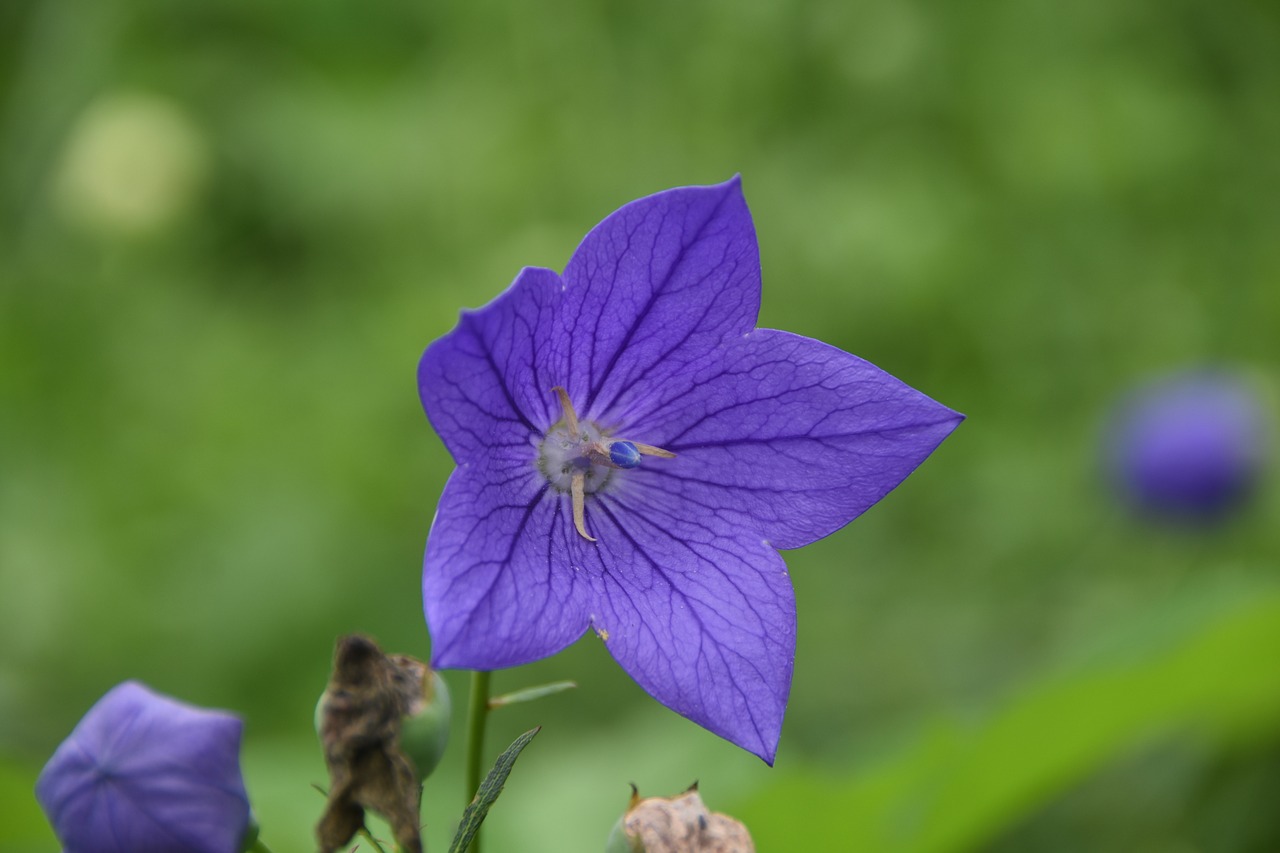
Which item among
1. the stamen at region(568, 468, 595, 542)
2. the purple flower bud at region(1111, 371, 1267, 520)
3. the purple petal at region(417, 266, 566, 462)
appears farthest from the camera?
the purple flower bud at region(1111, 371, 1267, 520)

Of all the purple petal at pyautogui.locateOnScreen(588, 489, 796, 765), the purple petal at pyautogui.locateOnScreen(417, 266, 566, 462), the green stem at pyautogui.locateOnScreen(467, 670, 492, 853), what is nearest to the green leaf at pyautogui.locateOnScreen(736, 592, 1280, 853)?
the purple petal at pyautogui.locateOnScreen(588, 489, 796, 765)

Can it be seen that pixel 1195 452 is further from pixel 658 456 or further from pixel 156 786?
pixel 156 786

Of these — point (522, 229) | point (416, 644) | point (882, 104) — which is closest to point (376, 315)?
point (522, 229)

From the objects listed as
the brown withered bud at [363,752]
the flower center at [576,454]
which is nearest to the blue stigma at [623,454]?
the flower center at [576,454]

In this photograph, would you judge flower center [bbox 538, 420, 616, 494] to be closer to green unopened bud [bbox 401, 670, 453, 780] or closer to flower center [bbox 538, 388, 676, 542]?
flower center [bbox 538, 388, 676, 542]

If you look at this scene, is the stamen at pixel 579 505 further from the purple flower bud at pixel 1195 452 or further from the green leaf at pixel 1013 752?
the purple flower bud at pixel 1195 452

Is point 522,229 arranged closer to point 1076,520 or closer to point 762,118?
point 762,118

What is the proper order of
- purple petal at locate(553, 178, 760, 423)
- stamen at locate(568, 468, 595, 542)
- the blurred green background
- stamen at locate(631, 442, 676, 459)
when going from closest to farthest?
purple petal at locate(553, 178, 760, 423) < stamen at locate(568, 468, 595, 542) < stamen at locate(631, 442, 676, 459) < the blurred green background
